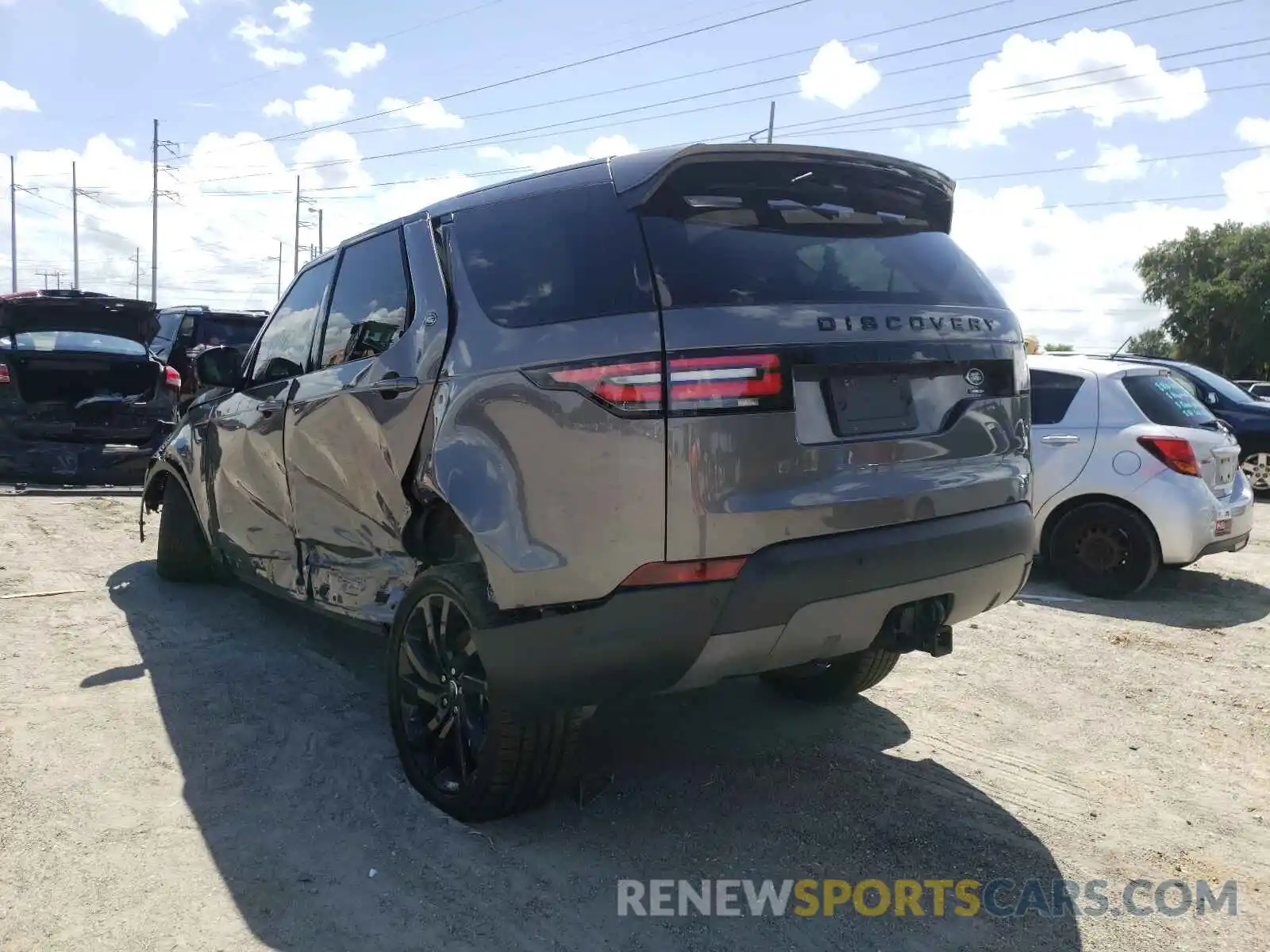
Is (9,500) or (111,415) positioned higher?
(111,415)

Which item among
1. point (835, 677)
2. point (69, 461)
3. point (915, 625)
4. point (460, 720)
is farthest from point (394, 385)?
point (69, 461)

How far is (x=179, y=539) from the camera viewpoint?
607cm

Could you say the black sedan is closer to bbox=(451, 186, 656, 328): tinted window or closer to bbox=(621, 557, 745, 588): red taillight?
bbox=(451, 186, 656, 328): tinted window

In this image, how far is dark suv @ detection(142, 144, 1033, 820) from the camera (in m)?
2.67

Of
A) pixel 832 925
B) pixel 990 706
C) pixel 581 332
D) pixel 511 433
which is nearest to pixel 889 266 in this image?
pixel 581 332

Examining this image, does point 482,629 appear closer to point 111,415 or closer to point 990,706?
point 990,706

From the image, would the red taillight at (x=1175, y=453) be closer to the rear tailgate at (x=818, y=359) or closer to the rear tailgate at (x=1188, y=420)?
the rear tailgate at (x=1188, y=420)

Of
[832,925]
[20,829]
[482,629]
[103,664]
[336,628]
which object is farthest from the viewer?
[336,628]

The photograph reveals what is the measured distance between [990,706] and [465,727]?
7.85ft

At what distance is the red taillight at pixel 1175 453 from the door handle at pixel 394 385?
16.4 ft

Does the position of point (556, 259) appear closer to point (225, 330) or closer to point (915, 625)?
point (915, 625)

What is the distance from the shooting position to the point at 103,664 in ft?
15.3

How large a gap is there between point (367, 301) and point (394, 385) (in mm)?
607

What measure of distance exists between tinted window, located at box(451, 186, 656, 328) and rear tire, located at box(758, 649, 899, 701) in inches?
71.1
